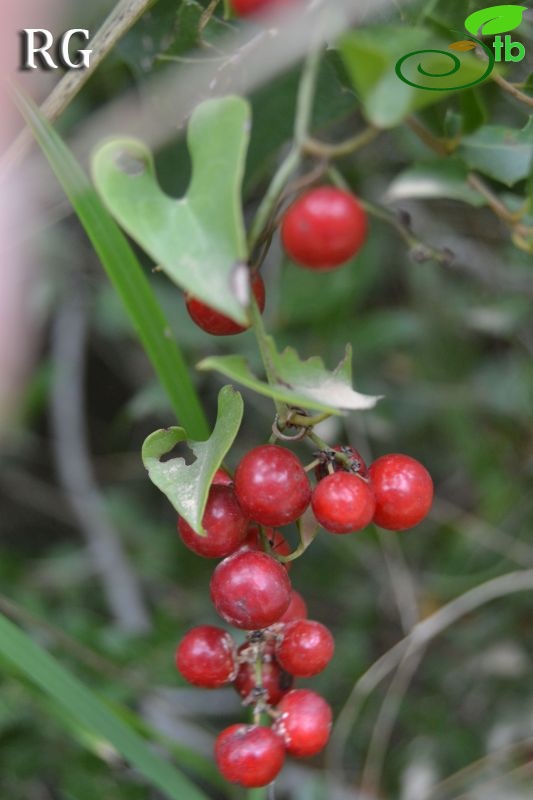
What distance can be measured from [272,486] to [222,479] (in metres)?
0.09

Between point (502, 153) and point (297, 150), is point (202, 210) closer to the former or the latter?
point (297, 150)

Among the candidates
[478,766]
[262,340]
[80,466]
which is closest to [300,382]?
[262,340]

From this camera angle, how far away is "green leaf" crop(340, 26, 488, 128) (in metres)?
0.38

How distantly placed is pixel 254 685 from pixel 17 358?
2.81 feet

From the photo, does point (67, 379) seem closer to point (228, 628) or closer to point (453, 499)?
point (228, 628)

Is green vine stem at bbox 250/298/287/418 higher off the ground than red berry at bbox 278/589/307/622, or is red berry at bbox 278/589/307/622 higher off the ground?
green vine stem at bbox 250/298/287/418

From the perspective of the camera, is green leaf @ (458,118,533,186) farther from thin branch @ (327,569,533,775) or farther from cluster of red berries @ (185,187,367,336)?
thin branch @ (327,569,533,775)

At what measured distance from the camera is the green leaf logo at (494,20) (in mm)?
595

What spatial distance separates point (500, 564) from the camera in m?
1.13

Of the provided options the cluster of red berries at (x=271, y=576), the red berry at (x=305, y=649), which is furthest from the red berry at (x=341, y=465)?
the red berry at (x=305, y=649)

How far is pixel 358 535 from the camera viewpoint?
1204 mm

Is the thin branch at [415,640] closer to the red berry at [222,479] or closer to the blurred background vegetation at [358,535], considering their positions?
the blurred background vegetation at [358,535]

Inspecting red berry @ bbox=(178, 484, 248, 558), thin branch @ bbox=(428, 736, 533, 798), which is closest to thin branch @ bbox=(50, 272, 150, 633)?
thin branch @ bbox=(428, 736, 533, 798)

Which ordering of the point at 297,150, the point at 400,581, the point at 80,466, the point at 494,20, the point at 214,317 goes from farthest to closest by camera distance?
the point at 80,466 → the point at 400,581 → the point at 494,20 → the point at 214,317 → the point at 297,150
